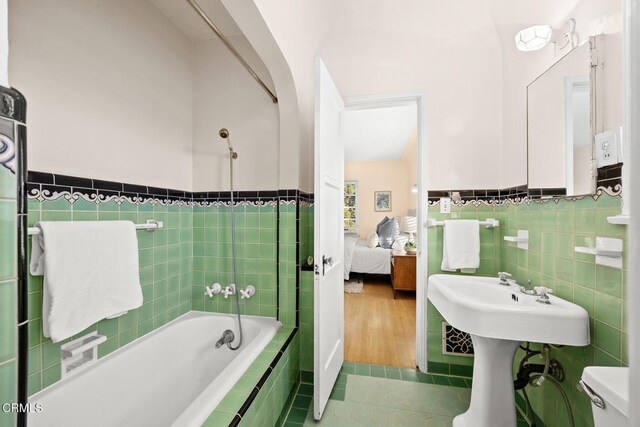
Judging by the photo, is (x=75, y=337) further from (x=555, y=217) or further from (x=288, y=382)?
(x=555, y=217)

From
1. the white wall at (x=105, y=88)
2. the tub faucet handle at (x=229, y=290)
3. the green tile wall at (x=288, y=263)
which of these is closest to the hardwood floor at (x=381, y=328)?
the green tile wall at (x=288, y=263)

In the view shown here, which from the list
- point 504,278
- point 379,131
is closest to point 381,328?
point 504,278

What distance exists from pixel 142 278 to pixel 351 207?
5074mm

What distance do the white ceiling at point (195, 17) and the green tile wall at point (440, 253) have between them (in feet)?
6.20

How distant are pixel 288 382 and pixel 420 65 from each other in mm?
2314

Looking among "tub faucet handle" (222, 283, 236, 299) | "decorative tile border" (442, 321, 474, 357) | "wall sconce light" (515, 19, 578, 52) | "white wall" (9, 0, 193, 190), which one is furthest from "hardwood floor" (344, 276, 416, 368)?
"wall sconce light" (515, 19, 578, 52)

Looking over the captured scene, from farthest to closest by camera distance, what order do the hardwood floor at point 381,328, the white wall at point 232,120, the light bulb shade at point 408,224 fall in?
1. the light bulb shade at point 408,224
2. the hardwood floor at point 381,328
3. the white wall at point 232,120

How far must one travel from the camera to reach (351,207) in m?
6.30

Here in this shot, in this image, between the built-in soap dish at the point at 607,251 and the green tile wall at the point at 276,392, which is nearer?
the built-in soap dish at the point at 607,251

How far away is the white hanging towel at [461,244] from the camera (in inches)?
71.2

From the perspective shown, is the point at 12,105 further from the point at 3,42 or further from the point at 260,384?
the point at 260,384

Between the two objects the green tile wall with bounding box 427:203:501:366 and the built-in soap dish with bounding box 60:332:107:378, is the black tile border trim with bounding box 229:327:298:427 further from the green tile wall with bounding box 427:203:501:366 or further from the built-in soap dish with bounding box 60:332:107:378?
the green tile wall with bounding box 427:203:501:366

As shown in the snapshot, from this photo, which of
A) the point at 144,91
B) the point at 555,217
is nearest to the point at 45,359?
the point at 144,91

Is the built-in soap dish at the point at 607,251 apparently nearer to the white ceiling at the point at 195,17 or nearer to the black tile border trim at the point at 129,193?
the black tile border trim at the point at 129,193
